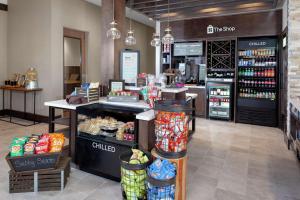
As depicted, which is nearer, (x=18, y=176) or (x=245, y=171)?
(x=18, y=176)

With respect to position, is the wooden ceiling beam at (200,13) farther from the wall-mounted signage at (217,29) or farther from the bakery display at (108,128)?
the bakery display at (108,128)

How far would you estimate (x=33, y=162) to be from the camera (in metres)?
2.67

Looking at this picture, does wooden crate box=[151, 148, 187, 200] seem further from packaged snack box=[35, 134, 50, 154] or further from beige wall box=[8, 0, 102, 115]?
beige wall box=[8, 0, 102, 115]

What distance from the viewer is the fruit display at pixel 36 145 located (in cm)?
266

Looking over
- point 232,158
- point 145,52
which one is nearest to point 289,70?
point 232,158

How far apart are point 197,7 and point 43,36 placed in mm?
4316

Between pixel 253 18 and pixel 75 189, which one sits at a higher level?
pixel 253 18

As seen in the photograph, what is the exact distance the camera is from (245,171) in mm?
3424

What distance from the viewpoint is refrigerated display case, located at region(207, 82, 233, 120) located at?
674 cm

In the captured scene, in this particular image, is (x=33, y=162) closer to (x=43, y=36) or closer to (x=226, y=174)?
(x=226, y=174)

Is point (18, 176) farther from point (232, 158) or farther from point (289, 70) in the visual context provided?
point (289, 70)

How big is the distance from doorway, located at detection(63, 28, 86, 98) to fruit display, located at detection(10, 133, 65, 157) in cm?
411

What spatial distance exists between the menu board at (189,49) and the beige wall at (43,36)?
2859mm

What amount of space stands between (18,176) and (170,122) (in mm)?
1909
